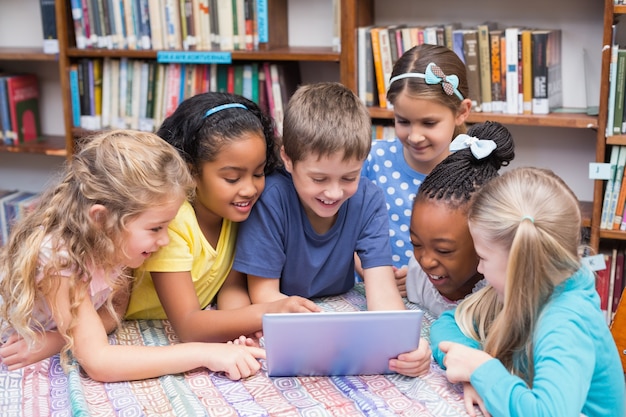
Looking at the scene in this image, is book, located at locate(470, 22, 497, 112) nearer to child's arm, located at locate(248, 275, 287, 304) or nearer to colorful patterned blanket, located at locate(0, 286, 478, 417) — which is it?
A: child's arm, located at locate(248, 275, 287, 304)

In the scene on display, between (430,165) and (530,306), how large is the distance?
2.91ft

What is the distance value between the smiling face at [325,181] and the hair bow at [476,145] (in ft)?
0.69

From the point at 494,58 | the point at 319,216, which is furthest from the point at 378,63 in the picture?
the point at 319,216

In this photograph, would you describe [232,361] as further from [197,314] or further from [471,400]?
[471,400]

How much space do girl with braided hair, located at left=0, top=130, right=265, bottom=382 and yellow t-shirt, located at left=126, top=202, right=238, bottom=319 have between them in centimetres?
6

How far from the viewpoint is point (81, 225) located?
4.23 ft

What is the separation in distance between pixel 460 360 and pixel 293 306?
1.15 ft

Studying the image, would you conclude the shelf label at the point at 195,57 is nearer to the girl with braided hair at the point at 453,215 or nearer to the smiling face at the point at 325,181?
the smiling face at the point at 325,181

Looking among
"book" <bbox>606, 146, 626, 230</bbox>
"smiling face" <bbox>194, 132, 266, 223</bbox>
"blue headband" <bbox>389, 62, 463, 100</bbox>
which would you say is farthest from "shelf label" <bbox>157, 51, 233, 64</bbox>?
"book" <bbox>606, 146, 626, 230</bbox>

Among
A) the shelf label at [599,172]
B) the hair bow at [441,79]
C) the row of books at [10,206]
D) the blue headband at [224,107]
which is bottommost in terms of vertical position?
the row of books at [10,206]

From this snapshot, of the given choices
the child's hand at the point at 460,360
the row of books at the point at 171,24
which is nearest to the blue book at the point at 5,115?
the row of books at the point at 171,24

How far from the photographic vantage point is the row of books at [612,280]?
102 inches

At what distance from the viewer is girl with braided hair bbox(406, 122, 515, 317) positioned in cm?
139

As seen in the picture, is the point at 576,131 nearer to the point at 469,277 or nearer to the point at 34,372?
the point at 469,277
